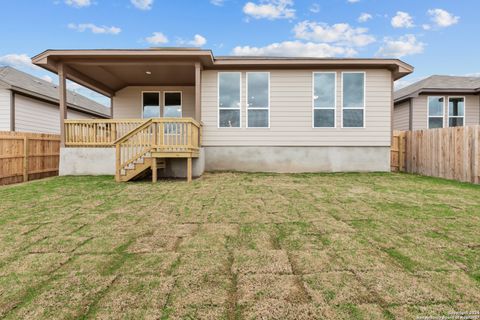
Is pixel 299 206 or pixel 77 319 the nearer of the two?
pixel 77 319

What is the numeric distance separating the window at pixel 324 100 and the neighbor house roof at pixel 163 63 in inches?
14.7

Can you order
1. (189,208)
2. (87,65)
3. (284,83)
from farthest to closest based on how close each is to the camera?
(284,83) → (87,65) → (189,208)

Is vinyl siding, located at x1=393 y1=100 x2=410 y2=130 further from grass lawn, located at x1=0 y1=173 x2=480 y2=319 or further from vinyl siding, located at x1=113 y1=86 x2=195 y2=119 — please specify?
vinyl siding, located at x1=113 y1=86 x2=195 y2=119

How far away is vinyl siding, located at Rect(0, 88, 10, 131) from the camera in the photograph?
10297 mm

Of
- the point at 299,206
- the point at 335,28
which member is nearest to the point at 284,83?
the point at 299,206

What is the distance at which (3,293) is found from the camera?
187 centimetres

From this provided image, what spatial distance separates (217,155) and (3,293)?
296 inches

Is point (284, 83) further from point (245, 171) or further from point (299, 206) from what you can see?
point (299, 206)

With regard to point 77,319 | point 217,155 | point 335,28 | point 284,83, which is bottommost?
point 77,319

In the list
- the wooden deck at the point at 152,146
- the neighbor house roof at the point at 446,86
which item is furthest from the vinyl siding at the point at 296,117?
the neighbor house roof at the point at 446,86

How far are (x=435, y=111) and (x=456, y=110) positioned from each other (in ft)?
3.46

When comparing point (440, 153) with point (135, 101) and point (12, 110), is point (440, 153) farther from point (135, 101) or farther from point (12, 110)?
point (12, 110)

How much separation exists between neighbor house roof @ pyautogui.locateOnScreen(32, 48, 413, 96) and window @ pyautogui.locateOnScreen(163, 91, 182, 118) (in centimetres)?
162

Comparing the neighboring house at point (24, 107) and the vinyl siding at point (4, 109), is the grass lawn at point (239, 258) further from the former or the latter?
the neighboring house at point (24, 107)
